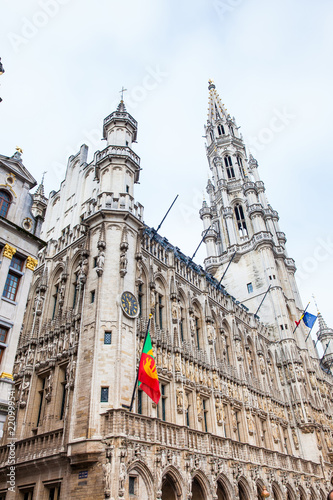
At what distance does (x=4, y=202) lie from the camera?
23.7 meters

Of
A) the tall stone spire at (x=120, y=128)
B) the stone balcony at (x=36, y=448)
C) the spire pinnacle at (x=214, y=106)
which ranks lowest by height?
the stone balcony at (x=36, y=448)

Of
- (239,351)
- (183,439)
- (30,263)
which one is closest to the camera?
(183,439)

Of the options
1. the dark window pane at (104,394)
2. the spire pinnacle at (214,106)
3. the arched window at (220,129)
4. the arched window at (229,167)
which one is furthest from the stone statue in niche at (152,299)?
the spire pinnacle at (214,106)

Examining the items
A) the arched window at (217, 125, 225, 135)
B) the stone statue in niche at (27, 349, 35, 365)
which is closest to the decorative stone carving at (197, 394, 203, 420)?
the stone statue in niche at (27, 349, 35, 365)

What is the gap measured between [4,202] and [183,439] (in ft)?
58.8

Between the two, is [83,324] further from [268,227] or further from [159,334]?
[268,227]

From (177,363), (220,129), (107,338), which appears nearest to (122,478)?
(107,338)

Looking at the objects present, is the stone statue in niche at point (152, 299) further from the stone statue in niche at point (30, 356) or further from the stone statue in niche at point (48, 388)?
the stone statue in niche at point (30, 356)

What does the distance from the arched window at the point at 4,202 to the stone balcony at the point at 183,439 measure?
1318 cm

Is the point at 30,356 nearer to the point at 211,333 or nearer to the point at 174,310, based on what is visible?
the point at 174,310

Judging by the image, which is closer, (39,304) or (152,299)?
(152,299)

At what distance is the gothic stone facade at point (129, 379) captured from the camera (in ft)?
64.5

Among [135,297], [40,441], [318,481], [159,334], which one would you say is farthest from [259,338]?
[40,441]

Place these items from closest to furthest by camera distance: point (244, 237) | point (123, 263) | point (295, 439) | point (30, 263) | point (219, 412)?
point (30, 263) → point (123, 263) → point (219, 412) → point (295, 439) → point (244, 237)
